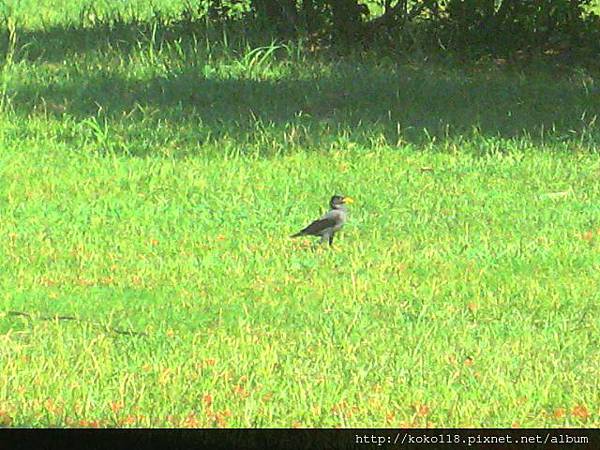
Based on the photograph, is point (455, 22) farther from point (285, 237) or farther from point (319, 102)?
point (285, 237)

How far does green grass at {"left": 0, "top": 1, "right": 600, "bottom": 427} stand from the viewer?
21.9 feet

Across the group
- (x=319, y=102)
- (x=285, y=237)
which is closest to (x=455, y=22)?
(x=319, y=102)

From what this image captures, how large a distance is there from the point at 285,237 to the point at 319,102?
462 cm

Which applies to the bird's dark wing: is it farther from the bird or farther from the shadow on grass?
the shadow on grass

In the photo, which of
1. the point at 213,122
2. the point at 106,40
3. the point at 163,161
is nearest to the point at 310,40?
the point at 106,40

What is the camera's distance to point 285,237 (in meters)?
9.78

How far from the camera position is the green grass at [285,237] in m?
6.68

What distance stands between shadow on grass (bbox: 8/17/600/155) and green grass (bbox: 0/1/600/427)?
0.12 ft

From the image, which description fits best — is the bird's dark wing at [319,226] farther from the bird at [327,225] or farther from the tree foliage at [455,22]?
the tree foliage at [455,22]

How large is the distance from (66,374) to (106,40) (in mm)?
9628

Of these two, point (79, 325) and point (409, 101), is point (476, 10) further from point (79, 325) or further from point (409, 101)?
point (79, 325)

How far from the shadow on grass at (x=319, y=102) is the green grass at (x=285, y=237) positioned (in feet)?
0.12

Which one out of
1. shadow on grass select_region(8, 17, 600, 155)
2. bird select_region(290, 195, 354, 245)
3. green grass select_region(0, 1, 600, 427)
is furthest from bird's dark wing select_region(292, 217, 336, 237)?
shadow on grass select_region(8, 17, 600, 155)

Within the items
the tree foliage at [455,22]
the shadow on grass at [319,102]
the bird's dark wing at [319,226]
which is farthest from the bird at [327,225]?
the tree foliage at [455,22]
